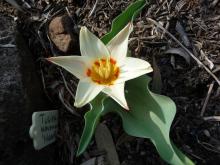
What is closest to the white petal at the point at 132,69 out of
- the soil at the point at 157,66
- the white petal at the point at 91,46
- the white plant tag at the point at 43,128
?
the white petal at the point at 91,46

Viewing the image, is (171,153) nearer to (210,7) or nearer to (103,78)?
(103,78)

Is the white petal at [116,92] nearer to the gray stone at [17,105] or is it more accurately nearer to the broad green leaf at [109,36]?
the broad green leaf at [109,36]

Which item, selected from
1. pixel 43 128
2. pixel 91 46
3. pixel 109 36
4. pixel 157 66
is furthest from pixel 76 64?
pixel 157 66

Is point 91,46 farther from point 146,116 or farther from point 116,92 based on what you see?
point 146,116

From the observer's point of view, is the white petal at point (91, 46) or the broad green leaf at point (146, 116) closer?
the broad green leaf at point (146, 116)

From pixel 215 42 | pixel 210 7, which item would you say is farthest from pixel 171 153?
pixel 210 7

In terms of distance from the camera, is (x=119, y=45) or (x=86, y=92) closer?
(x=86, y=92)

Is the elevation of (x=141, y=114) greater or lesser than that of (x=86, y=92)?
lesser
